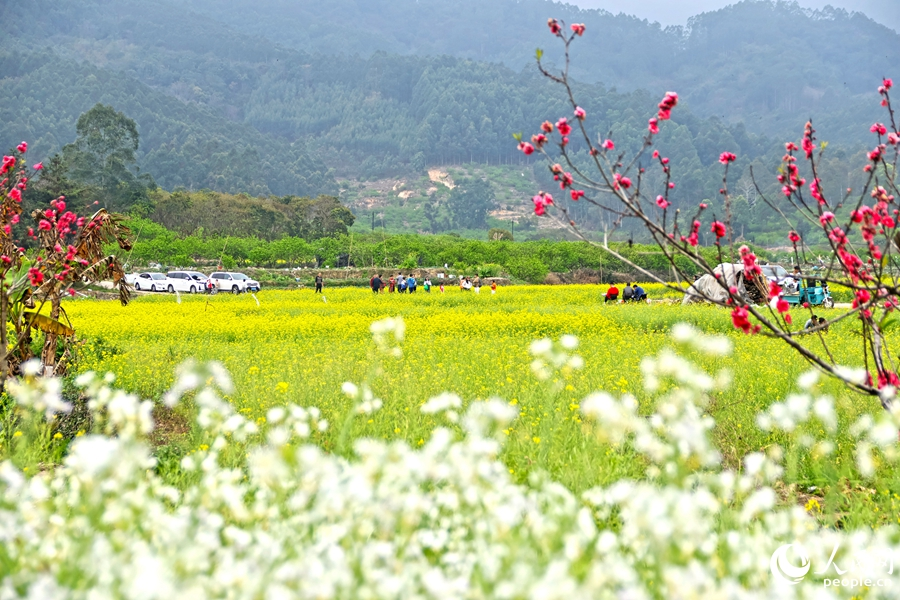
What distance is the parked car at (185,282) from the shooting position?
39.0 m

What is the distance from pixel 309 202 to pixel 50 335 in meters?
75.6

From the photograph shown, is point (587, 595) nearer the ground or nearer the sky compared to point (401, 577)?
nearer the sky

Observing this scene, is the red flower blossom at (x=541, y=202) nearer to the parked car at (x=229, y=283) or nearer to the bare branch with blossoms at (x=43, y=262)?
the bare branch with blossoms at (x=43, y=262)

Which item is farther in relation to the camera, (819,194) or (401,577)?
(819,194)

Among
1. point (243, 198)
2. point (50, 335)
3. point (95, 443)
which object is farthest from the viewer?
point (243, 198)

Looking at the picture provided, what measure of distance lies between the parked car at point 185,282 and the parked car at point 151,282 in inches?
11.0

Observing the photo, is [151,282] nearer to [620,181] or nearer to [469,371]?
[469,371]

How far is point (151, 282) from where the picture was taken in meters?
39.7

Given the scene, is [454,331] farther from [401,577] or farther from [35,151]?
[35,151]

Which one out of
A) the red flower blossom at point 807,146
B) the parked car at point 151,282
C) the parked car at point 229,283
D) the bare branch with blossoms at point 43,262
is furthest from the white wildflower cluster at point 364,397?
the parked car at point 151,282

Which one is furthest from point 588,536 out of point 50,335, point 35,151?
point 35,151

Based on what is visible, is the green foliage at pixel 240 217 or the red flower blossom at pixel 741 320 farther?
the green foliage at pixel 240 217

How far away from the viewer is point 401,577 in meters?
1.95

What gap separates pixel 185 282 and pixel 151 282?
2113 millimetres
